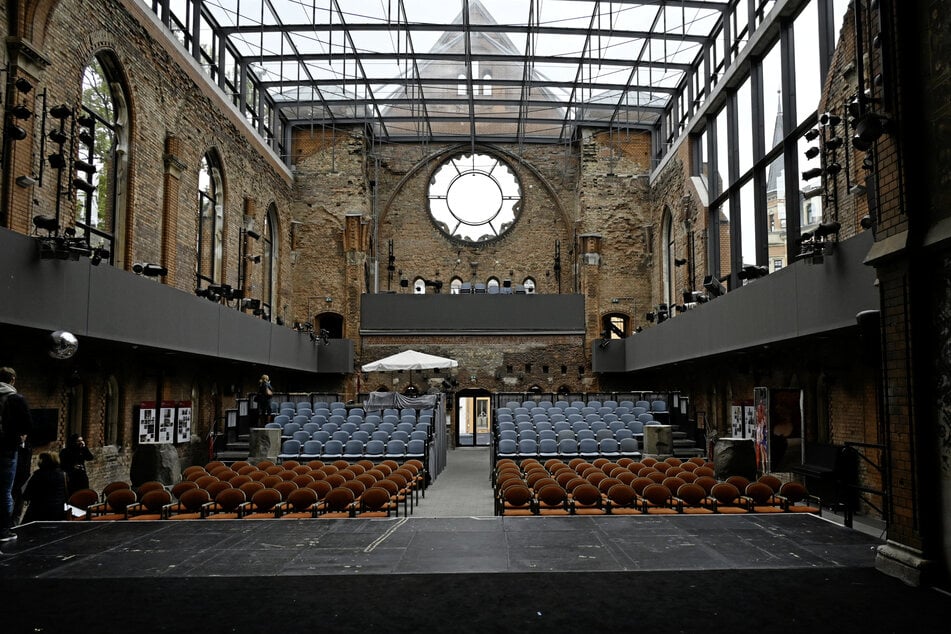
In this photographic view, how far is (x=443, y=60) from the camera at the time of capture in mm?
25047

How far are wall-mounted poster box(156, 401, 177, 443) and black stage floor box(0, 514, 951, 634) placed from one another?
8.71 m

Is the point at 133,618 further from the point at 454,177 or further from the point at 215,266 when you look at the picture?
the point at 454,177

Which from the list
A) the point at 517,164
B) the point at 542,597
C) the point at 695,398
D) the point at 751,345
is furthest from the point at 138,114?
the point at 517,164

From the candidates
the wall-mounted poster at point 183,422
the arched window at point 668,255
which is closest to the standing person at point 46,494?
the wall-mounted poster at point 183,422

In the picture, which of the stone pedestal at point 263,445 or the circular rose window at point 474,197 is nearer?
the stone pedestal at point 263,445

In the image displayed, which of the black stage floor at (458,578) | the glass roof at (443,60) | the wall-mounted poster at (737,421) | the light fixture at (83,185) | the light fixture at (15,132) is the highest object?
the glass roof at (443,60)

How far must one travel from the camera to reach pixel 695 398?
917 inches

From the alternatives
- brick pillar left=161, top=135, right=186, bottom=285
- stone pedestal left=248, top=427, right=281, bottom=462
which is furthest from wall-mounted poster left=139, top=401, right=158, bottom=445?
brick pillar left=161, top=135, right=186, bottom=285

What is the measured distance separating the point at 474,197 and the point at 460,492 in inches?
778

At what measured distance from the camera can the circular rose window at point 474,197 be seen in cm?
3331

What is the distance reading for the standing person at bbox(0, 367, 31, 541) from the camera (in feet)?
22.8

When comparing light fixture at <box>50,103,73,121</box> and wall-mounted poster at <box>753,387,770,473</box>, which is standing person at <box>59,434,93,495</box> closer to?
light fixture at <box>50,103,73,121</box>

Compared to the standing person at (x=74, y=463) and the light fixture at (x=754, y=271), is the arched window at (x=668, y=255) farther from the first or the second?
the standing person at (x=74, y=463)

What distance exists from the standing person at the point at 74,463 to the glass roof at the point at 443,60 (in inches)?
463
